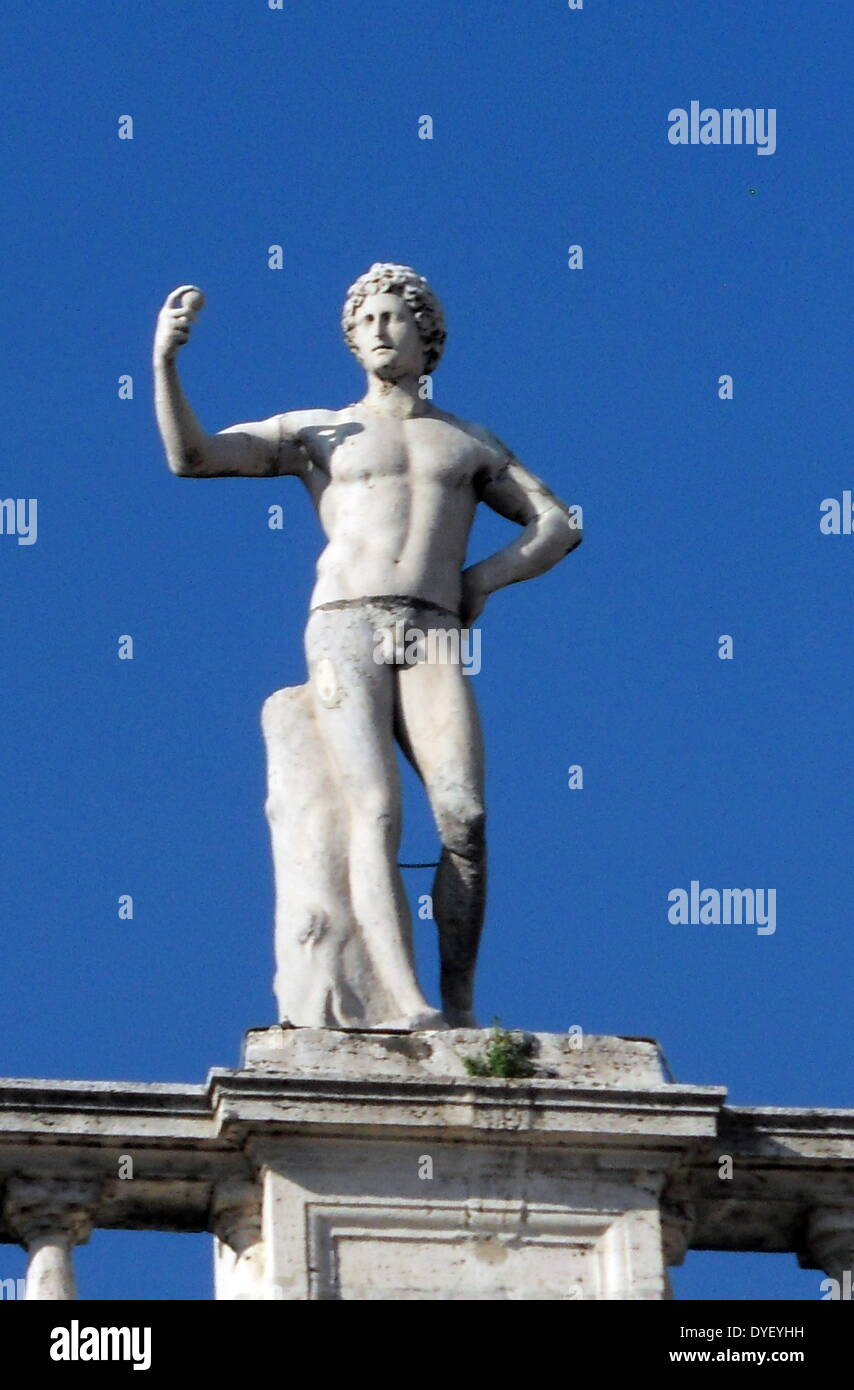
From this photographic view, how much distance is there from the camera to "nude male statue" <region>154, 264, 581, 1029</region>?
2833 centimetres

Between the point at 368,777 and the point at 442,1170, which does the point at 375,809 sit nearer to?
the point at 368,777

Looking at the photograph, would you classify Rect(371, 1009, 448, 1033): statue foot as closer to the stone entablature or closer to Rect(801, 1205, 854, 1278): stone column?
the stone entablature

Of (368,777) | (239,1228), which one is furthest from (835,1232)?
(368,777)

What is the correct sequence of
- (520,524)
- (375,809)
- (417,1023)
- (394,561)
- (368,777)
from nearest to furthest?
(417,1023) → (375,809) → (368,777) → (394,561) → (520,524)

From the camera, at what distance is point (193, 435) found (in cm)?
2898

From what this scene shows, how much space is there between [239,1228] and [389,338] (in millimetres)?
5459

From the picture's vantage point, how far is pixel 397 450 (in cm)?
2928

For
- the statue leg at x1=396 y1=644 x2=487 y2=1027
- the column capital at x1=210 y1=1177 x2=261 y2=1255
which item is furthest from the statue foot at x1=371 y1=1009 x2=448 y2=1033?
the column capital at x1=210 y1=1177 x2=261 y2=1255

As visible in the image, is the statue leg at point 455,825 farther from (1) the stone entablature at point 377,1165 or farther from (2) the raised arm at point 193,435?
(2) the raised arm at point 193,435

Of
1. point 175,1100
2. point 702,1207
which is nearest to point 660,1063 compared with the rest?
point 702,1207

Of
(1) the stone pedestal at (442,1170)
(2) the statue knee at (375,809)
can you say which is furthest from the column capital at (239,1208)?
(2) the statue knee at (375,809)

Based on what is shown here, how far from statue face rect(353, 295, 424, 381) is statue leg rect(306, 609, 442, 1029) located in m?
1.61
